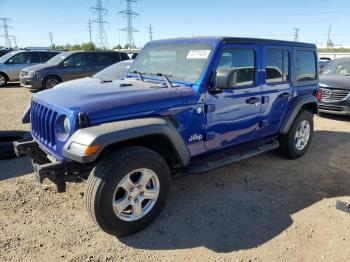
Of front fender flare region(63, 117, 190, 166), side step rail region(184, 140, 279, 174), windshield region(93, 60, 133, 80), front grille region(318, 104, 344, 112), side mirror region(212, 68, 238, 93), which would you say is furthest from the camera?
front grille region(318, 104, 344, 112)

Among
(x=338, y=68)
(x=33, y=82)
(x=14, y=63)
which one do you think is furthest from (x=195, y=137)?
(x=14, y=63)

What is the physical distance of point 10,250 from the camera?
306 centimetres

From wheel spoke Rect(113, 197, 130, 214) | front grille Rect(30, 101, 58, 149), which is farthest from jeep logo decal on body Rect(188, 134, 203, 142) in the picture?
front grille Rect(30, 101, 58, 149)

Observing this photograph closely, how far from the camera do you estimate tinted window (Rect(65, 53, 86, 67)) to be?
13336 millimetres

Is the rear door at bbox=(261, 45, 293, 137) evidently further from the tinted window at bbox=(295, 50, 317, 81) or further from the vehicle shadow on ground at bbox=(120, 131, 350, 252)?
the vehicle shadow on ground at bbox=(120, 131, 350, 252)

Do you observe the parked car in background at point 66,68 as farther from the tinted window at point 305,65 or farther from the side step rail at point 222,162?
the side step rail at point 222,162

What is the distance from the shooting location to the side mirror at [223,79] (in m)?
3.68

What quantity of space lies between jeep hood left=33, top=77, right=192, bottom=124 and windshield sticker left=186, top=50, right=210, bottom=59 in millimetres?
454

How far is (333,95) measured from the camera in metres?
8.73

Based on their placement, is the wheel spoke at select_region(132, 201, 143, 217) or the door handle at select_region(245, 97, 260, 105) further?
the door handle at select_region(245, 97, 260, 105)

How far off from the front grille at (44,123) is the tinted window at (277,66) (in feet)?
9.68

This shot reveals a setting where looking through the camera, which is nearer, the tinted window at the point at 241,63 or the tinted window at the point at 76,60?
the tinted window at the point at 241,63

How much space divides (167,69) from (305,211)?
2434 millimetres

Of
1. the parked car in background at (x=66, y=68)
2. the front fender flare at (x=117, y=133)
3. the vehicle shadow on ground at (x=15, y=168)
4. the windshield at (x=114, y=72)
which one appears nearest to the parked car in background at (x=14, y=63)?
the parked car in background at (x=66, y=68)
